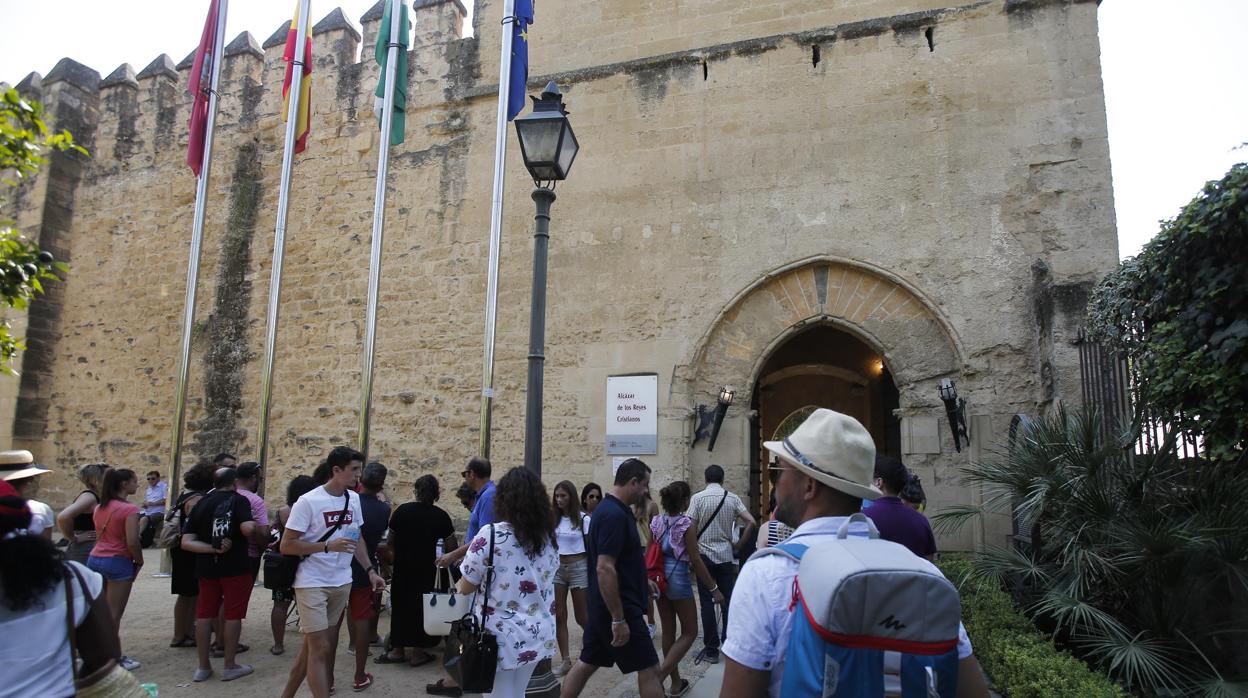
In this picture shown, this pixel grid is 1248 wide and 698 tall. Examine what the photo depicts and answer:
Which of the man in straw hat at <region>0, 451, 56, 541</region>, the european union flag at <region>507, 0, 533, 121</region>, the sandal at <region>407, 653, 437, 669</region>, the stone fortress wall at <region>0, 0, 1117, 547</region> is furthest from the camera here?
the european union flag at <region>507, 0, 533, 121</region>

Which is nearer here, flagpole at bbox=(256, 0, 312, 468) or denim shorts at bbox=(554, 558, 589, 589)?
denim shorts at bbox=(554, 558, 589, 589)

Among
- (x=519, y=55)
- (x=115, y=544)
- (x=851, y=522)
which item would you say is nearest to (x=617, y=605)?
(x=851, y=522)

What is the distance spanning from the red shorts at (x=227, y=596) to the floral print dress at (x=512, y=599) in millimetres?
2752

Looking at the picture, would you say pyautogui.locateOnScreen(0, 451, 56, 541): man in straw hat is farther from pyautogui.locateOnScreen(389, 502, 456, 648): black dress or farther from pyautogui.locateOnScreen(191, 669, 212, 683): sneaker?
pyautogui.locateOnScreen(389, 502, 456, 648): black dress

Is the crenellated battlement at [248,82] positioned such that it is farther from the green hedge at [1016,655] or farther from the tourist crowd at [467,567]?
the green hedge at [1016,655]

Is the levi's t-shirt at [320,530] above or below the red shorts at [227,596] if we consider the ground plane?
above

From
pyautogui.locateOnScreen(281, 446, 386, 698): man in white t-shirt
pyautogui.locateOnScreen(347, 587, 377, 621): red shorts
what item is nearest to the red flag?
pyautogui.locateOnScreen(347, 587, 377, 621): red shorts

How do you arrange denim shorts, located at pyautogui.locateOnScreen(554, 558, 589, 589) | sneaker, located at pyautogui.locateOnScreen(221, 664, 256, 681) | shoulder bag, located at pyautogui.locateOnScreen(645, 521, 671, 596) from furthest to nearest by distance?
1. denim shorts, located at pyautogui.locateOnScreen(554, 558, 589, 589)
2. sneaker, located at pyautogui.locateOnScreen(221, 664, 256, 681)
3. shoulder bag, located at pyautogui.locateOnScreen(645, 521, 671, 596)

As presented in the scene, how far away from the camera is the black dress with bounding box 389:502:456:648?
5.79m

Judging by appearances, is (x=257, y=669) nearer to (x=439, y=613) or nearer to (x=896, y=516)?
(x=439, y=613)

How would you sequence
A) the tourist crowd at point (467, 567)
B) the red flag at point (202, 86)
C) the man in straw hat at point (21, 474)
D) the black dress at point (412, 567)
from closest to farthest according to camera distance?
1. the tourist crowd at point (467, 567)
2. the man in straw hat at point (21, 474)
3. the black dress at point (412, 567)
4. the red flag at point (202, 86)

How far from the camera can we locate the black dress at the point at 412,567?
19.0 feet

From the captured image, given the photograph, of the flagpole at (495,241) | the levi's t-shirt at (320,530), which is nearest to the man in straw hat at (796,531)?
the levi's t-shirt at (320,530)

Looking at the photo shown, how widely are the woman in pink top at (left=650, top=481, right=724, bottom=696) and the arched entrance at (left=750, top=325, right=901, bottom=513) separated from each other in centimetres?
654
